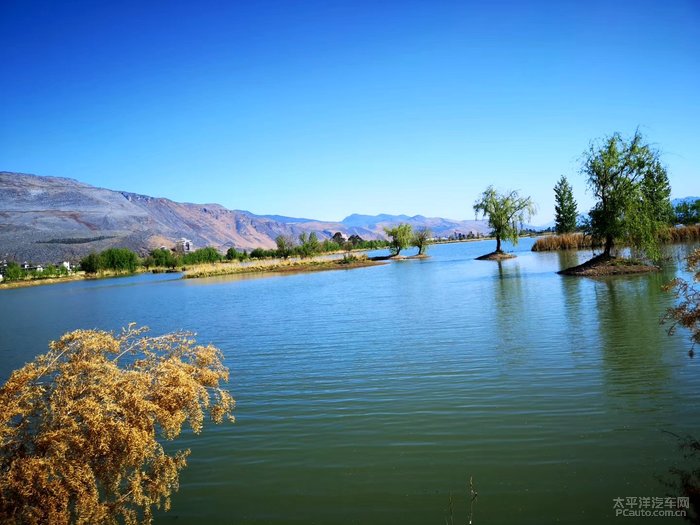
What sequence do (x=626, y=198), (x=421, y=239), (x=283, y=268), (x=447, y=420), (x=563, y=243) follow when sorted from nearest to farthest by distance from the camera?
(x=447, y=420), (x=626, y=198), (x=563, y=243), (x=283, y=268), (x=421, y=239)

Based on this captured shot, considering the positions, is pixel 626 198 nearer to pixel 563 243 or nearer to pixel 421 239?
pixel 563 243

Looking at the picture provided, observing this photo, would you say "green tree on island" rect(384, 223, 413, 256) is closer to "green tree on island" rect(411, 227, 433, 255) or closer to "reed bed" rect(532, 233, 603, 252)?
"green tree on island" rect(411, 227, 433, 255)

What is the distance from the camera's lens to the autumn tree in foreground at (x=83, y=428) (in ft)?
16.1

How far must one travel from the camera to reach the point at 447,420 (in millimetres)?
8375

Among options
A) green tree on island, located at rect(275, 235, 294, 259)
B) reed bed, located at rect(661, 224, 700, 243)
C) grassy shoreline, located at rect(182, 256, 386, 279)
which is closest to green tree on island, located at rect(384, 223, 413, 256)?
grassy shoreline, located at rect(182, 256, 386, 279)

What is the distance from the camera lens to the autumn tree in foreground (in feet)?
16.1

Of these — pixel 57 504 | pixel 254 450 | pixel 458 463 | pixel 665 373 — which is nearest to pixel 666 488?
pixel 458 463

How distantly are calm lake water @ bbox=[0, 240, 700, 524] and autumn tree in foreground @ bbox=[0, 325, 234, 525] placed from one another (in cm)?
119

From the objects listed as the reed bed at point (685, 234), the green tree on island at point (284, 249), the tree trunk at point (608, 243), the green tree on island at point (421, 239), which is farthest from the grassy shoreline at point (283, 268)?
the tree trunk at point (608, 243)

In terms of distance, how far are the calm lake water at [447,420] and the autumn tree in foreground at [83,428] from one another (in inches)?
46.7

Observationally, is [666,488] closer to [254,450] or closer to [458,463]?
[458,463]

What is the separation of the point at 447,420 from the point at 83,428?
220 inches

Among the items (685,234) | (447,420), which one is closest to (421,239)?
(685,234)

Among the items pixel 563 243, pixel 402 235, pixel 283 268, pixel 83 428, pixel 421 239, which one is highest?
pixel 402 235
